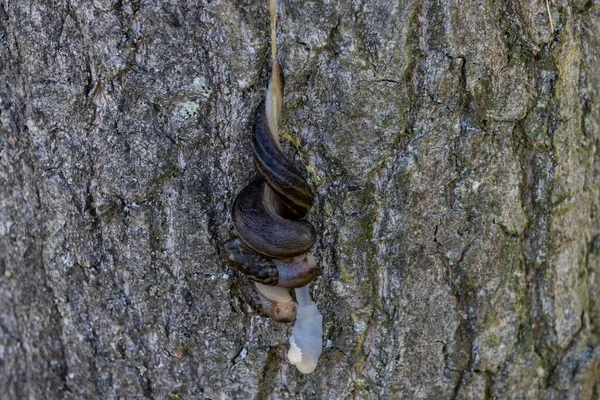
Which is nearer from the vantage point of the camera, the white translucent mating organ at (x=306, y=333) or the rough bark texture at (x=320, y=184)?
the rough bark texture at (x=320, y=184)

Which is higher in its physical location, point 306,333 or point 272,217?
point 272,217

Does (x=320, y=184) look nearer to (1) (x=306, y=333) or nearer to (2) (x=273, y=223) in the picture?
(2) (x=273, y=223)

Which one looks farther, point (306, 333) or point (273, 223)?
point (306, 333)

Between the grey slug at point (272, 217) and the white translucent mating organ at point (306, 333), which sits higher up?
the grey slug at point (272, 217)

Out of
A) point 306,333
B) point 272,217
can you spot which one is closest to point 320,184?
point 272,217
